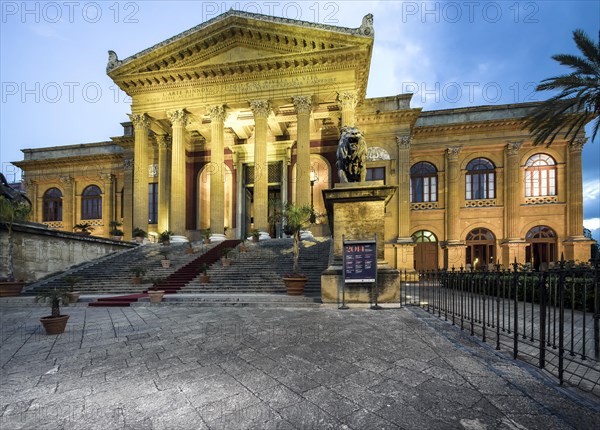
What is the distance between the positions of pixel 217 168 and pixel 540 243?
933 inches

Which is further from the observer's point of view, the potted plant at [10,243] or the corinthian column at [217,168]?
the corinthian column at [217,168]

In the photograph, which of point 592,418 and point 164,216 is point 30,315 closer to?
point 592,418

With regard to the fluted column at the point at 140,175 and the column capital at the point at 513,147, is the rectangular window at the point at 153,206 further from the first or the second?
the column capital at the point at 513,147

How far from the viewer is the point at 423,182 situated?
2383 cm

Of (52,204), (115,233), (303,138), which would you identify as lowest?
(115,233)

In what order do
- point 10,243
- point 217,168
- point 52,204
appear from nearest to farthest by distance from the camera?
point 10,243
point 217,168
point 52,204

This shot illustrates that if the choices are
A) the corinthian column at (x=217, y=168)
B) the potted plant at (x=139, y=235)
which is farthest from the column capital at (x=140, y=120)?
the potted plant at (x=139, y=235)

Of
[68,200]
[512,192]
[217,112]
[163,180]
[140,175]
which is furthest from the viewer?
[68,200]

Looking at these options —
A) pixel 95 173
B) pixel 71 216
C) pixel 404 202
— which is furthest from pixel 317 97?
pixel 71 216

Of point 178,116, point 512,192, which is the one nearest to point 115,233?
point 178,116

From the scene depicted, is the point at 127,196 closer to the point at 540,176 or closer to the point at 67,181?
the point at 67,181

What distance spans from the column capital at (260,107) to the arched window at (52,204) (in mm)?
23684

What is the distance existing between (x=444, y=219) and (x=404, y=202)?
12.2 feet

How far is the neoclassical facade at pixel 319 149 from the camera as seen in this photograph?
19.7 m
